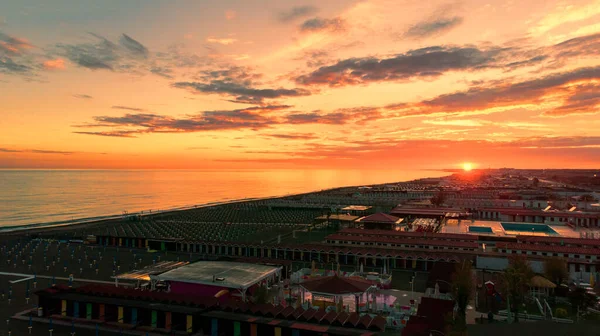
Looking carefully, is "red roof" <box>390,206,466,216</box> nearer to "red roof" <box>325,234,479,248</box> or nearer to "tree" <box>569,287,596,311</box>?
"red roof" <box>325,234,479,248</box>

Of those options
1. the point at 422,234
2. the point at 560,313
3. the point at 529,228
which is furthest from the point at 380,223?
the point at 560,313

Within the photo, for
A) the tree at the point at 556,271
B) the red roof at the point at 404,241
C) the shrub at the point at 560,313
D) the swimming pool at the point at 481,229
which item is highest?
the swimming pool at the point at 481,229

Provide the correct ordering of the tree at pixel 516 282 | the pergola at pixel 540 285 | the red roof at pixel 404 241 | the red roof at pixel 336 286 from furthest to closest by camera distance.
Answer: the red roof at pixel 404 241, the pergola at pixel 540 285, the red roof at pixel 336 286, the tree at pixel 516 282

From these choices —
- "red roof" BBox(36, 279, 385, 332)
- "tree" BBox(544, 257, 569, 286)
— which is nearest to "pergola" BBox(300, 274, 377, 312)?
"red roof" BBox(36, 279, 385, 332)

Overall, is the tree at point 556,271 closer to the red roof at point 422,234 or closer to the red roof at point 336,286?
the red roof at point 422,234

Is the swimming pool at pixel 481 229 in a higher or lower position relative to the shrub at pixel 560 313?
higher

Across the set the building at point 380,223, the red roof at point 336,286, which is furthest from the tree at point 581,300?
the building at point 380,223
